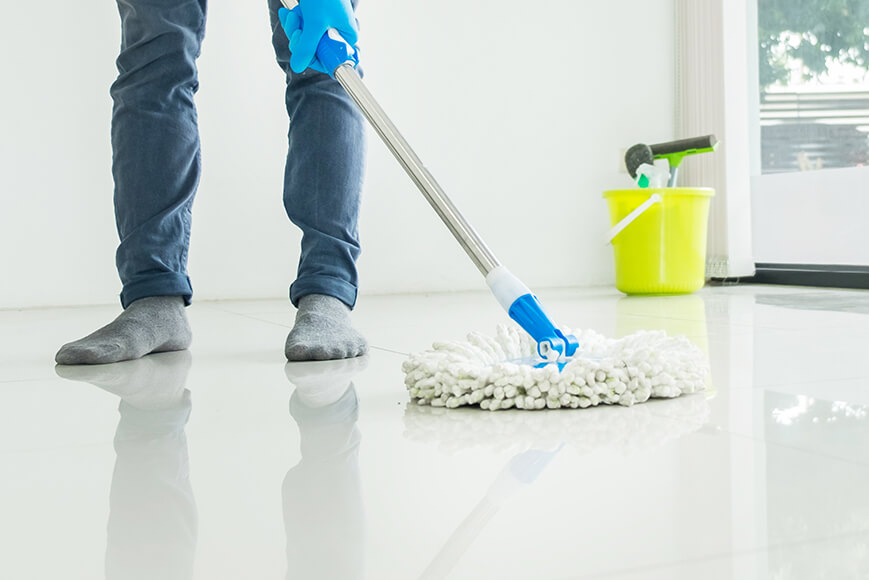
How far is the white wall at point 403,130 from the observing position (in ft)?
7.75

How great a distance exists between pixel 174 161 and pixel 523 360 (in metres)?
0.65

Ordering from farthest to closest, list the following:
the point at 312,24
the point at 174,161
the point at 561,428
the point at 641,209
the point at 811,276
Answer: the point at 811,276 < the point at 641,209 < the point at 174,161 < the point at 312,24 < the point at 561,428

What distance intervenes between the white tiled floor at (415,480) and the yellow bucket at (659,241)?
1.49 m

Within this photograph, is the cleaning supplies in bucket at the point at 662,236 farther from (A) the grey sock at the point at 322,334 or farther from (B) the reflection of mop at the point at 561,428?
(B) the reflection of mop at the point at 561,428

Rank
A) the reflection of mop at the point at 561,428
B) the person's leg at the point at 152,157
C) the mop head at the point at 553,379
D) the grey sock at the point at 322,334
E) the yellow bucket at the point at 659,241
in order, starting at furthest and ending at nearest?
the yellow bucket at the point at 659,241, the person's leg at the point at 152,157, the grey sock at the point at 322,334, the mop head at the point at 553,379, the reflection of mop at the point at 561,428

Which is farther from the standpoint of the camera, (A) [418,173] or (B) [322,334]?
(B) [322,334]

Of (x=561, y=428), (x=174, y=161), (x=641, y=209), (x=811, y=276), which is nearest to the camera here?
(x=561, y=428)

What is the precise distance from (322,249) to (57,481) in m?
0.75

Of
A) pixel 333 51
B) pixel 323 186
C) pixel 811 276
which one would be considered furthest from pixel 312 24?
pixel 811 276

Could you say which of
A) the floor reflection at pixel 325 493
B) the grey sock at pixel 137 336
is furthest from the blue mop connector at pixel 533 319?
the grey sock at pixel 137 336

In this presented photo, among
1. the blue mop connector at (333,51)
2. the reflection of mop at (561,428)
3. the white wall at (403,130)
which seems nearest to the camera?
the reflection of mop at (561,428)

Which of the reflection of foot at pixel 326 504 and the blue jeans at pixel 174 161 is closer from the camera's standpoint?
the reflection of foot at pixel 326 504

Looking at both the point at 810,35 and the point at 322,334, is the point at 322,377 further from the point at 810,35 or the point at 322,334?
the point at 810,35

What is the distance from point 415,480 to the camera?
584mm
